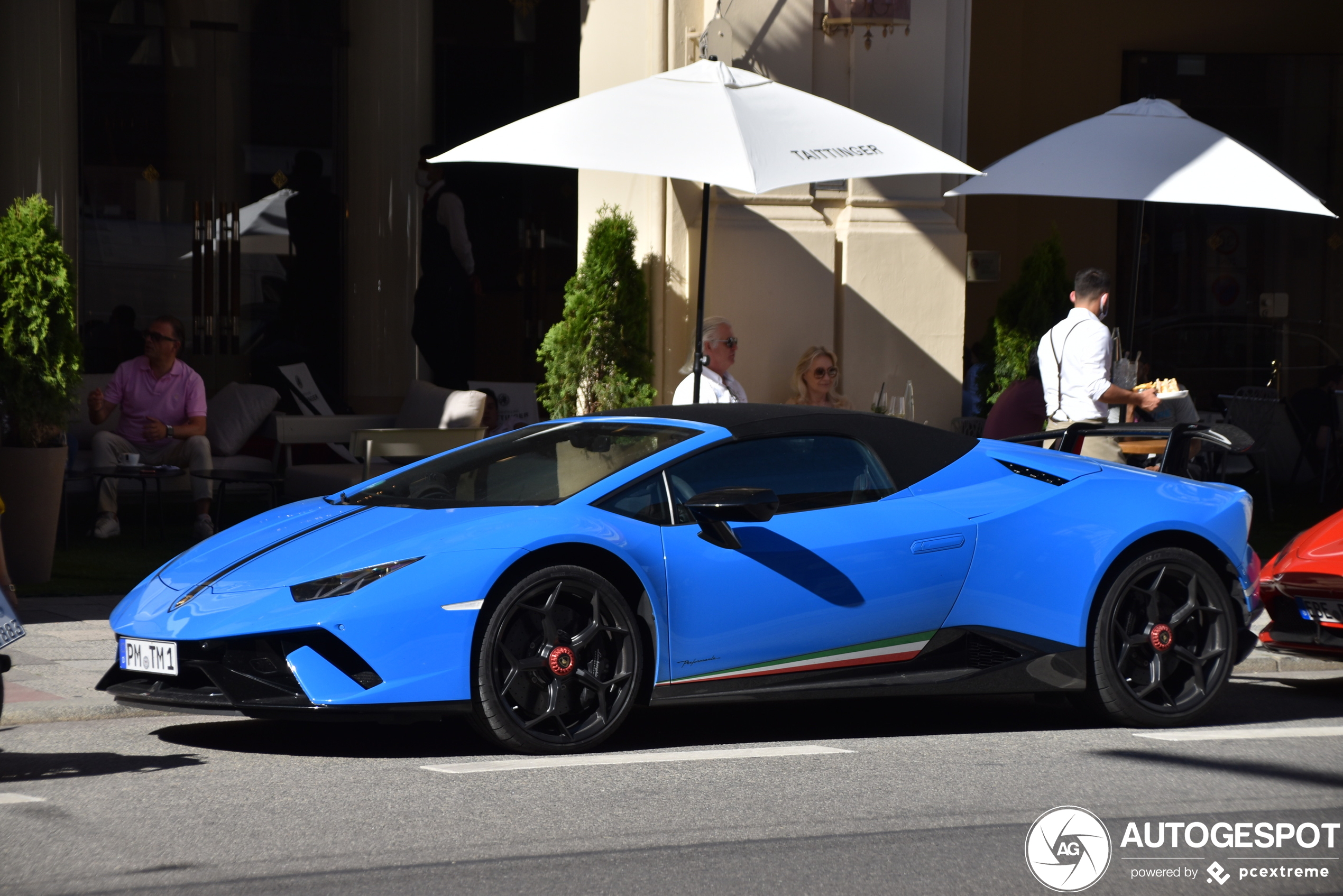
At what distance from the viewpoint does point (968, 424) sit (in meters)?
12.7

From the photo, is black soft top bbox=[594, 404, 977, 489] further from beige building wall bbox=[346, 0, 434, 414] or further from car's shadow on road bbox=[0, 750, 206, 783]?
beige building wall bbox=[346, 0, 434, 414]

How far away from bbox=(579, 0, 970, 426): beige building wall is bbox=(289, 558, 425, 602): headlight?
635 centimetres

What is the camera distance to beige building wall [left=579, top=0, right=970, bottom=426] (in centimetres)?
1197

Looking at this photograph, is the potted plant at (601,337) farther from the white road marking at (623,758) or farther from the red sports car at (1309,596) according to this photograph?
the white road marking at (623,758)

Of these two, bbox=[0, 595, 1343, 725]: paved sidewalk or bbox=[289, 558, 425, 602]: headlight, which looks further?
bbox=[0, 595, 1343, 725]: paved sidewalk

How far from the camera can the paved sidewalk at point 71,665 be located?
22.4ft

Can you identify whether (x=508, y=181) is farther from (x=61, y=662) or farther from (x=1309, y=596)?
(x=1309, y=596)

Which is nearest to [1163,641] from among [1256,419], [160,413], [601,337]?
[601,337]

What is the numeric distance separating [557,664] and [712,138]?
11.9ft

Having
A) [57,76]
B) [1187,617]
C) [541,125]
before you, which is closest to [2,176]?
[57,76]

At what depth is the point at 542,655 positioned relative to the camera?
5.92 m

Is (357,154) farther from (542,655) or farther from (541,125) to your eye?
(542,655)

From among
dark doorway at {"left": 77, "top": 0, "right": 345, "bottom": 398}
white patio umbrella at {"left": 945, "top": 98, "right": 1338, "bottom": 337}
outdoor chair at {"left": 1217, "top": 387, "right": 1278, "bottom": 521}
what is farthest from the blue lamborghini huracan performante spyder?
dark doorway at {"left": 77, "top": 0, "right": 345, "bottom": 398}

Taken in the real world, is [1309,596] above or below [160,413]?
below
